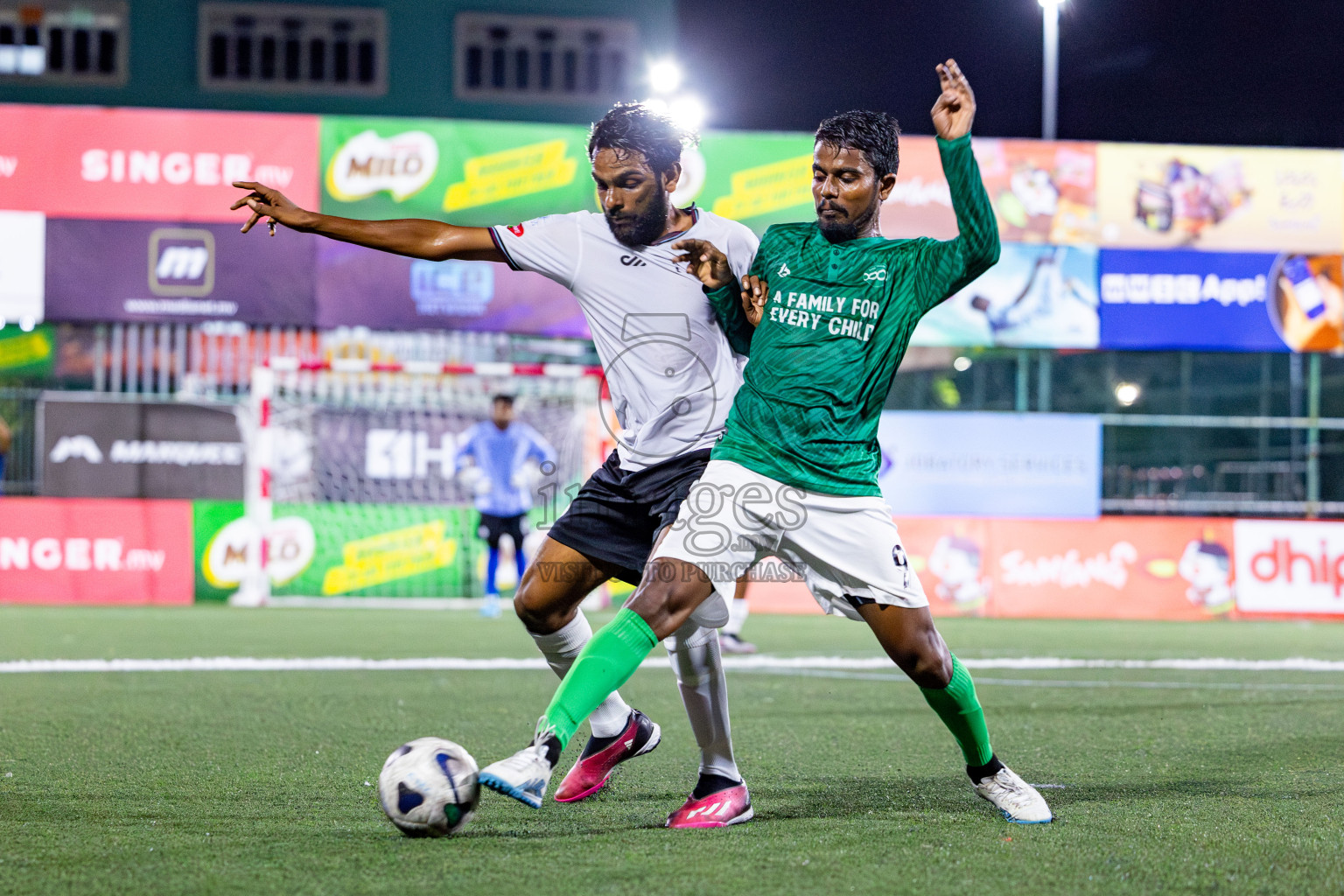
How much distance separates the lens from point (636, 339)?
159 inches

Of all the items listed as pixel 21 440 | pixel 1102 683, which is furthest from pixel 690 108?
pixel 1102 683

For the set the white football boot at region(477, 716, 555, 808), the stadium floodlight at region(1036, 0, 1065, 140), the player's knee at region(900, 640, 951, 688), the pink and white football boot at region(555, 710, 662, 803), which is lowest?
the pink and white football boot at region(555, 710, 662, 803)

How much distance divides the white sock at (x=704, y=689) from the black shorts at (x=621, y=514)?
25 centimetres

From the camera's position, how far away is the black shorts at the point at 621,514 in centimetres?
401

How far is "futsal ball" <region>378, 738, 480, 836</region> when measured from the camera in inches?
133

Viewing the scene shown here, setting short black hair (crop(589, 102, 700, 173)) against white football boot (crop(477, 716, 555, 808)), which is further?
short black hair (crop(589, 102, 700, 173))

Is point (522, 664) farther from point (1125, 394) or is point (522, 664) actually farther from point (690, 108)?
point (1125, 394)

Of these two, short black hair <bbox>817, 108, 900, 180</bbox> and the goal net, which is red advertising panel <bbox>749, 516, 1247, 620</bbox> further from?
short black hair <bbox>817, 108, 900, 180</bbox>

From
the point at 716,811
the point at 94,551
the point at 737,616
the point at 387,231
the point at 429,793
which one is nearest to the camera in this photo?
the point at 429,793

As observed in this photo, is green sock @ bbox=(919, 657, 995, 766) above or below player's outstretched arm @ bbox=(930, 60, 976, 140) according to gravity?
below

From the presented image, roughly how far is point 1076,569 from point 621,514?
12.2 metres

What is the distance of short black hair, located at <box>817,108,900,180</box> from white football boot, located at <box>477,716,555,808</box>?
1821 mm

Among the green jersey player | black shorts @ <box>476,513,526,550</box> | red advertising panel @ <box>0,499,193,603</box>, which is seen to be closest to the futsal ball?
the green jersey player

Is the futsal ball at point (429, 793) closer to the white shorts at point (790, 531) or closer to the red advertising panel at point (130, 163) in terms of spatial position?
the white shorts at point (790, 531)
